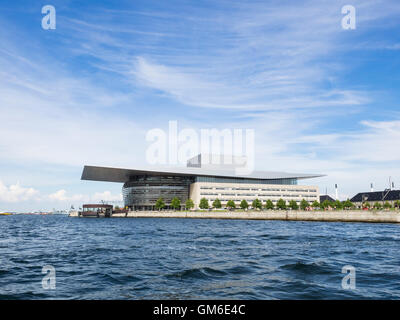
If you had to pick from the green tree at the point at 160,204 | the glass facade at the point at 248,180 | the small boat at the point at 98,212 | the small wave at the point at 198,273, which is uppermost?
the glass facade at the point at 248,180

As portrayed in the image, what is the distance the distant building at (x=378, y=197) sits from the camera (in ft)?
410

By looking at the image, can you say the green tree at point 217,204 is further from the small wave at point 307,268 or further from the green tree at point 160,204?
the small wave at point 307,268

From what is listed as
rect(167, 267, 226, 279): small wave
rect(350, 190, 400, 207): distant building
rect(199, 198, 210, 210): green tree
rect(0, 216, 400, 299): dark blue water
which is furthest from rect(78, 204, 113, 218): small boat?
rect(167, 267, 226, 279): small wave

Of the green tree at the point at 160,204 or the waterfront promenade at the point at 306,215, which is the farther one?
the green tree at the point at 160,204

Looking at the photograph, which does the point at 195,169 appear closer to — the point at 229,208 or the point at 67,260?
the point at 229,208

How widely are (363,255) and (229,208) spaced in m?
94.7

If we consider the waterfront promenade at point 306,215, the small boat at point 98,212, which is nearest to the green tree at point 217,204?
the waterfront promenade at point 306,215

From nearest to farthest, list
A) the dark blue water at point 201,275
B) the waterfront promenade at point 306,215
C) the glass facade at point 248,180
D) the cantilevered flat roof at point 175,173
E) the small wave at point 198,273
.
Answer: the dark blue water at point 201,275, the small wave at point 198,273, the waterfront promenade at point 306,215, the cantilevered flat roof at point 175,173, the glass facade at point 248,180

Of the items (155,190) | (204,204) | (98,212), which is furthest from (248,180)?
(98,212)

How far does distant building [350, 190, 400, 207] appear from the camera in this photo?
125 metres

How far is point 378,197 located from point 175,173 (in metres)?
85.5

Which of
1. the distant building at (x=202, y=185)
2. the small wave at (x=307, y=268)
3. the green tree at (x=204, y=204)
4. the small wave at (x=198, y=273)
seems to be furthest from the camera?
the distant building at (x=202, y=185)

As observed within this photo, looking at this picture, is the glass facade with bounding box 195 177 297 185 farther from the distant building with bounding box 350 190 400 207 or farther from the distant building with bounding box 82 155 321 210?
the distant building with bounding box 350 190 400 207
